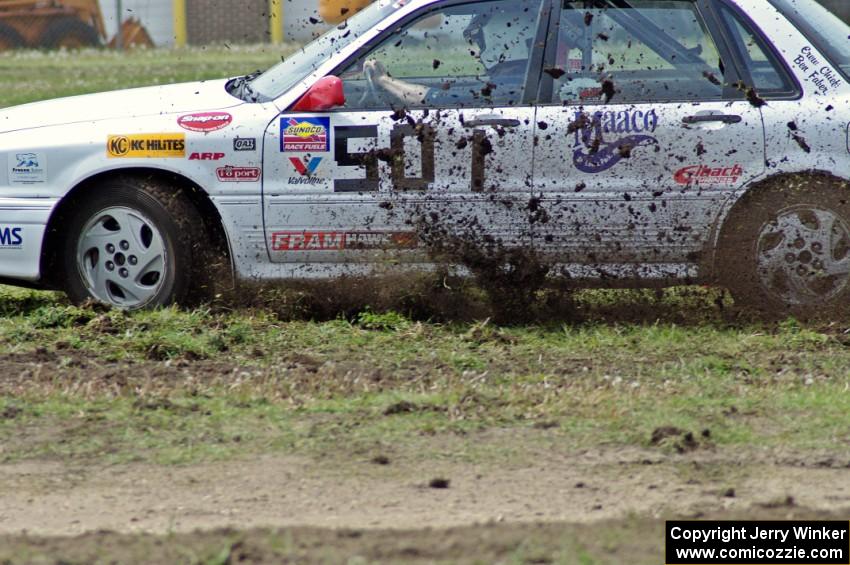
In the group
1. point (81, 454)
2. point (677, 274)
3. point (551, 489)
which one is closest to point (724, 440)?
point (551, 489)

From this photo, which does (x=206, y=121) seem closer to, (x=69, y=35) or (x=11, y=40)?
(x=69, y=35)

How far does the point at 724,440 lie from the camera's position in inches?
179

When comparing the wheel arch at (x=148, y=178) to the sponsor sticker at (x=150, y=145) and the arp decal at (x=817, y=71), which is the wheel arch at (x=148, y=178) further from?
the arp decal at (x=817, y=71)

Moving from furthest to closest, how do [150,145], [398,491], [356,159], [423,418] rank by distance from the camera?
[150,145] → [356,159] → [423,418] → [398,491]

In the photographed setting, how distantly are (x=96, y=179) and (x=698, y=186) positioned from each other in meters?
3.04

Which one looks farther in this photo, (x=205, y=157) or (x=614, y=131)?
(x=205, y=157)

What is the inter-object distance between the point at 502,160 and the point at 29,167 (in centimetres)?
241

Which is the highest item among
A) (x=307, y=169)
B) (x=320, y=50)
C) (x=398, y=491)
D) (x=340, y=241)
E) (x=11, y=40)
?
(x=11, y=40)

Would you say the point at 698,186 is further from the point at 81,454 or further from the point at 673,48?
the point at 81,454

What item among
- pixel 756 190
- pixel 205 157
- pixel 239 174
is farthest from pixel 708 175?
pixel 205 157

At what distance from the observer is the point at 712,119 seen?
242 inches

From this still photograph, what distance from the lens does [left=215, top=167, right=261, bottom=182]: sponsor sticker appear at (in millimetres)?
6316

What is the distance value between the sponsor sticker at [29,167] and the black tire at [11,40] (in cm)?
1840

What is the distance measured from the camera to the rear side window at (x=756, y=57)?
618cm
